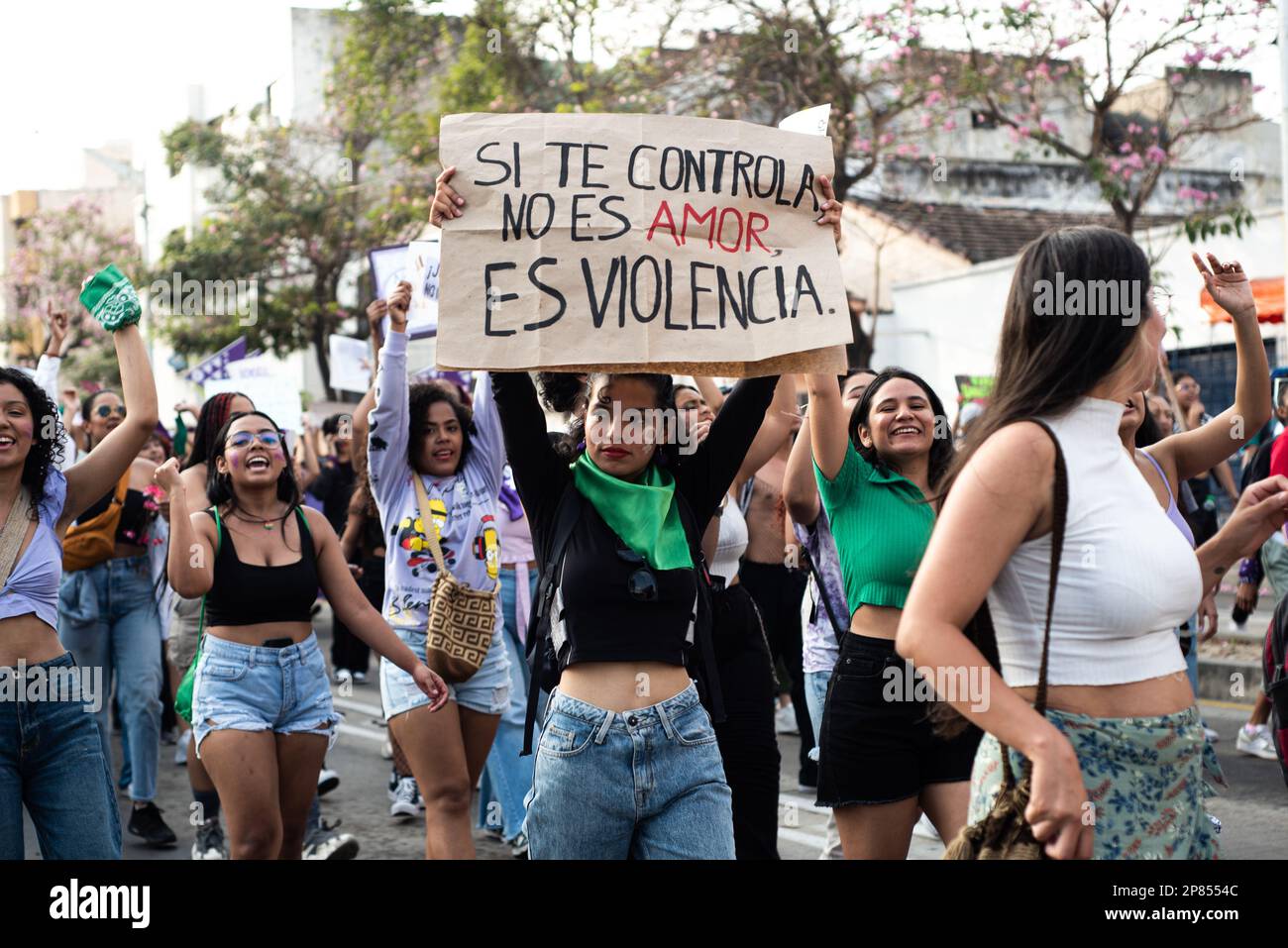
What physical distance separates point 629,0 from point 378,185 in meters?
8.93

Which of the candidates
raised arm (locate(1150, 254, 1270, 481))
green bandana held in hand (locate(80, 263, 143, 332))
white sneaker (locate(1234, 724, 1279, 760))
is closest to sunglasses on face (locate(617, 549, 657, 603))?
raised arm (locate(1150, 254, 1270, 481))

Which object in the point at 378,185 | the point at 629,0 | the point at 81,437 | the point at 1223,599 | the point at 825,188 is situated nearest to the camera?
the point at 825,188

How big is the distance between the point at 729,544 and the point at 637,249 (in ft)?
7.01

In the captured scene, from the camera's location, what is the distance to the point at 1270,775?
25.6 feet

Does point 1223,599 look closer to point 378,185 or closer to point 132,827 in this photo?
point 132,827

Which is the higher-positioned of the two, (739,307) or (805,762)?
(739,307)

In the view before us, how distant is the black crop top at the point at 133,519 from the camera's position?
779 centimetres

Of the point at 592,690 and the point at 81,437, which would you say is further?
the point at 81,437

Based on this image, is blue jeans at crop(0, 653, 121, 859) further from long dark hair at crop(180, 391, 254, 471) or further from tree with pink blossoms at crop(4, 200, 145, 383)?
tree with pink blossoms at crop(4, 200, 145, 383)

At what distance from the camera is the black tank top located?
5.25 m

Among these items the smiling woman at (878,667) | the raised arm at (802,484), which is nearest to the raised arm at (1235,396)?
the smiling woman at (878,667)
